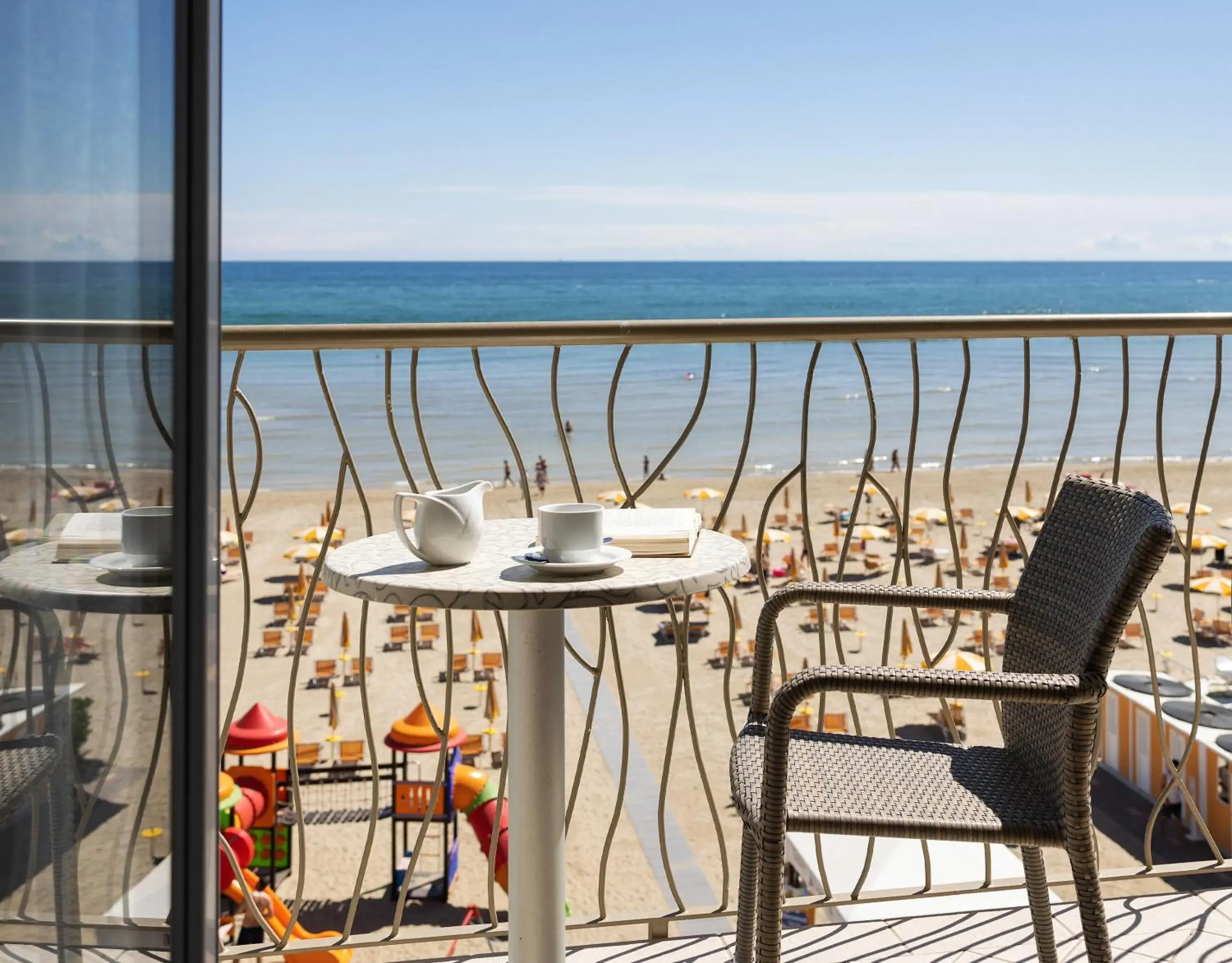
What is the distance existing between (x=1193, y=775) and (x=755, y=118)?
3397 centimetres

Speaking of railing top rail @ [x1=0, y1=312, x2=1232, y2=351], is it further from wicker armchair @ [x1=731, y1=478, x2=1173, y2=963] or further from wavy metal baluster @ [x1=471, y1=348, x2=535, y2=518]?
wicker armchair @ [x1=731, y1=478, x2=1173, y2=963]

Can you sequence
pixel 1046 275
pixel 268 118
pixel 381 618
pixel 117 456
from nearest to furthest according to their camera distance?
pixel 117 456 → pixel 381 618 → pixel 268 118 → pixel 1046 275

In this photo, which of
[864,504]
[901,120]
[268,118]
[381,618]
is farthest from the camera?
[901,120]

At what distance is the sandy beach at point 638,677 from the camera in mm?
6332

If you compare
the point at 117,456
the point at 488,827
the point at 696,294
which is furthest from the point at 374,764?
the point at 696,294

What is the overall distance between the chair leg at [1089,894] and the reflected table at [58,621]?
4.17 ft

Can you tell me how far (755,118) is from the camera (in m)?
37.4

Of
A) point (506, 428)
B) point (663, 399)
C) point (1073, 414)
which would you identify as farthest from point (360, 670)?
point (663, 399)

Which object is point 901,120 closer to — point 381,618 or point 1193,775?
point 381,618

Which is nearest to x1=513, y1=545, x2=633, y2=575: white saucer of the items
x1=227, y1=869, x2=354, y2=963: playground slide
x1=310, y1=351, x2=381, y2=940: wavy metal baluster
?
x1=310, y1=351, x2=381, y2=940: wavy metal baluster

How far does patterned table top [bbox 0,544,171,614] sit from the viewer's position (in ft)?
1.95

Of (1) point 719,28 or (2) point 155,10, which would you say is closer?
(2) point 155,10

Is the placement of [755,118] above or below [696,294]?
above

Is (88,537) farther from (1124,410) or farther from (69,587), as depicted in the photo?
(1124,410)
